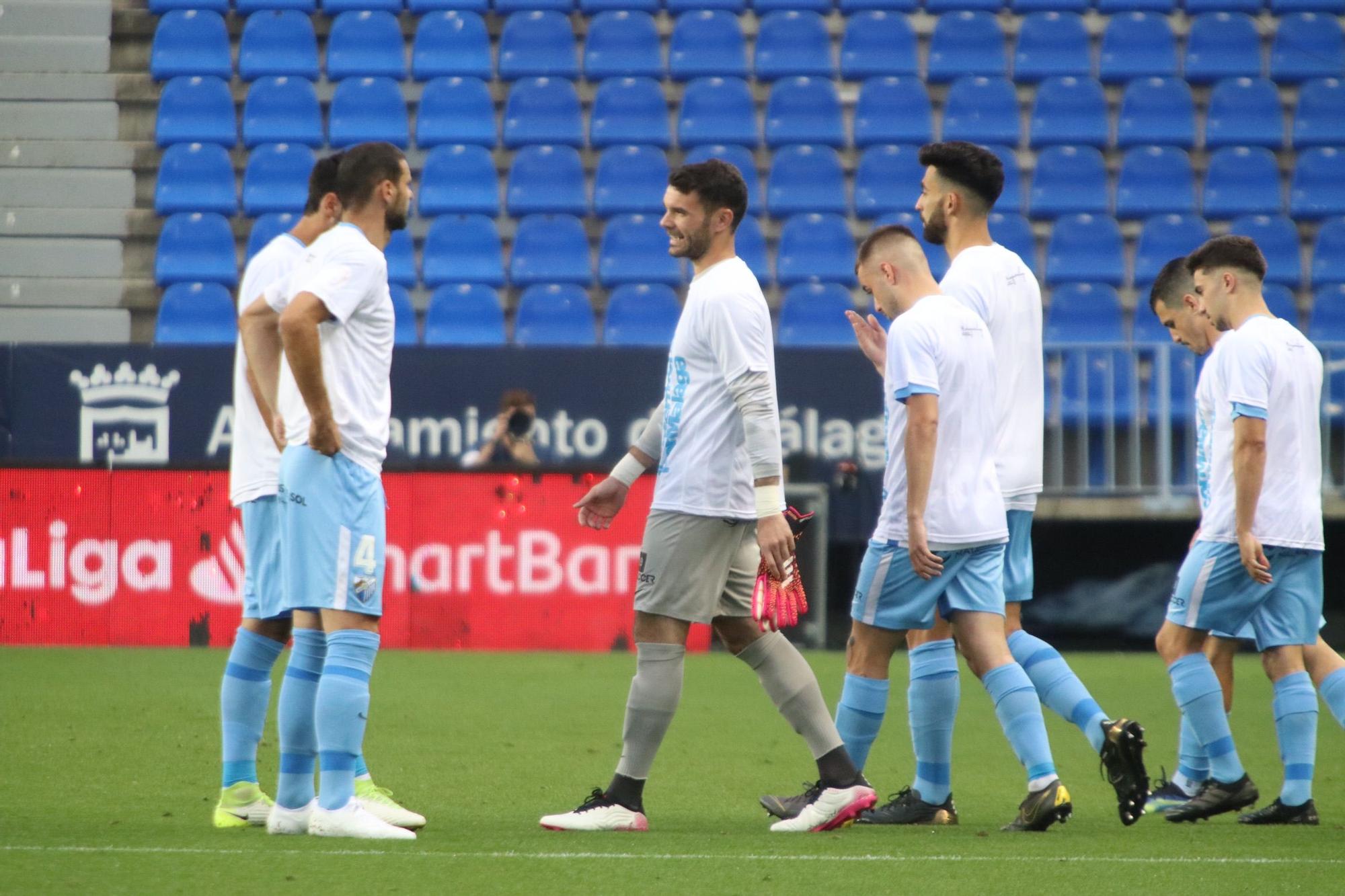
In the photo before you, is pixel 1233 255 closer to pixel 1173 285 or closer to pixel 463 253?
pixel 1173 285

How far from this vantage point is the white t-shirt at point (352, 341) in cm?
455

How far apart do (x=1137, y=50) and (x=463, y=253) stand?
627 centimetres

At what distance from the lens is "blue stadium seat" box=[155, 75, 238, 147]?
1498cm

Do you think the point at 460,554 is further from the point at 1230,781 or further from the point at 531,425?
the point at 1230,781

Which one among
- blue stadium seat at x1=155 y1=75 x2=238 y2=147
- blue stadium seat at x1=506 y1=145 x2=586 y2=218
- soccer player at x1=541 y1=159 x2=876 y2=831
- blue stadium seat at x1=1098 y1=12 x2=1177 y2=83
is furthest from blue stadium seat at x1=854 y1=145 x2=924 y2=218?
soccer player at x1=541 y1=159 x2=876 y2=831

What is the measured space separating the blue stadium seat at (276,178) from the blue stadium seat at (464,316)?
66.8 inches

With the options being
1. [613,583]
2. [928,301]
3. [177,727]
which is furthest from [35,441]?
[928,301]

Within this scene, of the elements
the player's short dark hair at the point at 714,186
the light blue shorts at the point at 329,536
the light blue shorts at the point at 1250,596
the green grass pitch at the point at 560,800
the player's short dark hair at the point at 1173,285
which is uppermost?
the player's short dark hair at the point at 714,186

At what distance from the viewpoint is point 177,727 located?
280 inches

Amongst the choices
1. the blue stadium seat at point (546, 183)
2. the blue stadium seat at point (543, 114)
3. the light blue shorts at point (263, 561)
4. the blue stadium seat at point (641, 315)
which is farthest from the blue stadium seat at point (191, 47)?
the light blue shorts at point (263, 561)

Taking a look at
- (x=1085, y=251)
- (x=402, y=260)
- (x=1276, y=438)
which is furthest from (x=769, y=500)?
(x=1085, y=251)

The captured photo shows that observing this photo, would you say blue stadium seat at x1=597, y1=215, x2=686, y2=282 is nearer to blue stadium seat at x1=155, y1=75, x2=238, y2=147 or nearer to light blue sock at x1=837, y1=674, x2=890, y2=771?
blue stadium seat at x1=155, y1=75, x2=238, y2=147

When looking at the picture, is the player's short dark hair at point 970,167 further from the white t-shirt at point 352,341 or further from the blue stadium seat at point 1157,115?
the blue stadium seat at point 1157,115

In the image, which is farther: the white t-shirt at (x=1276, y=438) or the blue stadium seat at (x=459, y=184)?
the blue stadium seat at (x=459, y=184)
